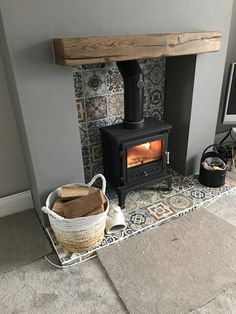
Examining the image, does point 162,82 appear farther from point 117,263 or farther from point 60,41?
point 117,263

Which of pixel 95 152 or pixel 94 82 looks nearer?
pixel 94 82

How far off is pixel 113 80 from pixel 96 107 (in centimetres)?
24

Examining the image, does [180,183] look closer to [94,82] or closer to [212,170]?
[212,170]

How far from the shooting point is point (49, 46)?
4.50ft

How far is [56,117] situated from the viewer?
5.02ft

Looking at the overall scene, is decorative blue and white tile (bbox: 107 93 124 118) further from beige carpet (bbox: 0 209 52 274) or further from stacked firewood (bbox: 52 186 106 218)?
beige carpet (bbox: 0 209 52 274)

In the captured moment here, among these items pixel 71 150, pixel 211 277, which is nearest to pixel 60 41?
pixel 71 150

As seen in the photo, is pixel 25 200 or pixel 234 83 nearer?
pixel 25 200

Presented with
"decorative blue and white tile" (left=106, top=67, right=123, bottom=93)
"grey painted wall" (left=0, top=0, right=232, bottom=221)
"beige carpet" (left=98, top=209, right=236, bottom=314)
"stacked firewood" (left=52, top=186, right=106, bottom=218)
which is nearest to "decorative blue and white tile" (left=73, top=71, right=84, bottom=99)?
"decorative blue and white tile" (left=106, top=67, right=123, bottom=93)

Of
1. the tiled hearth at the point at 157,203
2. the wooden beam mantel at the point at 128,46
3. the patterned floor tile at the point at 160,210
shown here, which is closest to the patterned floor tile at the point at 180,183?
the tiled hearth at the point at 157,203

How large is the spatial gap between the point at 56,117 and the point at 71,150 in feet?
0.78

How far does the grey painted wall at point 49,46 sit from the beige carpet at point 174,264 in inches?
23.8

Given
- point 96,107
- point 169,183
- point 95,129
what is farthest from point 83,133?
point 169,183

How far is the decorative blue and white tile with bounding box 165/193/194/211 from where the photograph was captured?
191 cm
